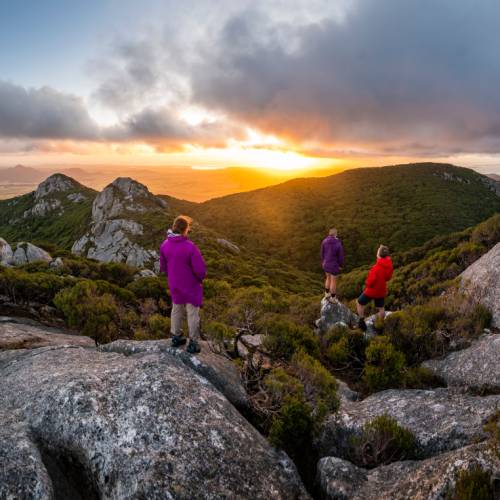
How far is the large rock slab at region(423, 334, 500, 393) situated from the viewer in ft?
27.2

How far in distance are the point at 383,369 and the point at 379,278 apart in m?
3.92

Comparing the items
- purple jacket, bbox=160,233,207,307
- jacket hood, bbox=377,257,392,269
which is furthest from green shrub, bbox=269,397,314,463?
jacket hood, bbox=377,257,392,269

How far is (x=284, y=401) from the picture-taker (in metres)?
6.78

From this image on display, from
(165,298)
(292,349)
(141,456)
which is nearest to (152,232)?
(165,298)

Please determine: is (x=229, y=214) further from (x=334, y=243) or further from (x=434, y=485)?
(x=434, y=485)

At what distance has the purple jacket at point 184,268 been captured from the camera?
7457mm

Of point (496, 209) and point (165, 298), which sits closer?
point (165, 298)

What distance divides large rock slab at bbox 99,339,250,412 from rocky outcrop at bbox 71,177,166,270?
45553mm

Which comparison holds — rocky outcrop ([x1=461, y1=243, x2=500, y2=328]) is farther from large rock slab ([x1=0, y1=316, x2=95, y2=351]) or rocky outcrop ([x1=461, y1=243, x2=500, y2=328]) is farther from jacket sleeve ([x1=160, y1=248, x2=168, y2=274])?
large rock slab ([x1=0, y1=316, x2=95, y2=351])

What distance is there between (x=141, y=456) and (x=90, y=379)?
6.14 feet

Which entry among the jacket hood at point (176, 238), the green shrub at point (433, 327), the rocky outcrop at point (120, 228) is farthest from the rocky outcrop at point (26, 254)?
the green shrub at point (433, 327)

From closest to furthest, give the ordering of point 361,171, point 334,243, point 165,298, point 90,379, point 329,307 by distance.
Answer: point 90,379 → point 329,307 → point 334,243 → point 165,298 → point 361,171

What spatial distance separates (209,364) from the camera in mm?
7238

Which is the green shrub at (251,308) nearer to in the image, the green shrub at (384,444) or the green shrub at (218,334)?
the green shrub at (218,334)
